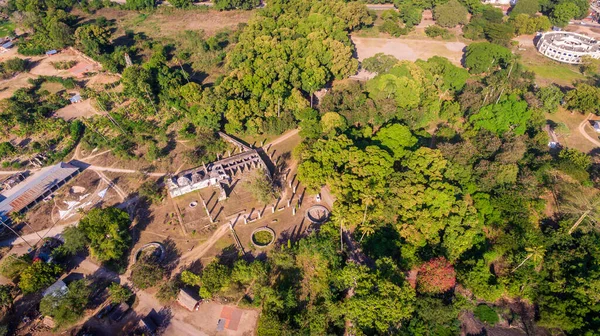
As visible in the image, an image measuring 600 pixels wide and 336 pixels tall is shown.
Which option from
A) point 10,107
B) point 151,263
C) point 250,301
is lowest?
point 250,301

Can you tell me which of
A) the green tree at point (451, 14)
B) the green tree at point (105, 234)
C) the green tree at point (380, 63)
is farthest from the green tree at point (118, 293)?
the green tree at point (451, 14)

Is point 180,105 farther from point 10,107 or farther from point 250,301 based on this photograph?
point 250,301

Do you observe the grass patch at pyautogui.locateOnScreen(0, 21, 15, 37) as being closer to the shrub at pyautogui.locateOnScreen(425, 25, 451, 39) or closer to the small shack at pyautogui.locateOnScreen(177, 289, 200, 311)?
the small shack at pyautogui.locateOnScreen(177, 289, 200, 311)

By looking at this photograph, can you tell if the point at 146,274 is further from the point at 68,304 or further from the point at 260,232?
the point at 260,232

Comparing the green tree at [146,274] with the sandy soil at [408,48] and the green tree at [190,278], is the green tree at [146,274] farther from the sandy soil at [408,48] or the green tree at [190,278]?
the sandy soil at [408,48]

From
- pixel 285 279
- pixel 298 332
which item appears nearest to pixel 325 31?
pixel 285 279

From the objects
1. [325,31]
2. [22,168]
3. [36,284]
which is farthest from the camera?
[325,31]
